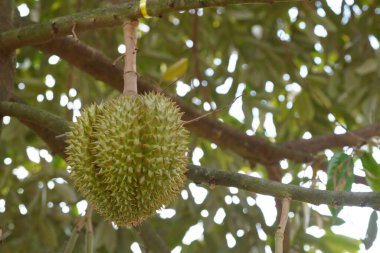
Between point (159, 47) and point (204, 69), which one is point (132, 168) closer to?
point (204, 69)

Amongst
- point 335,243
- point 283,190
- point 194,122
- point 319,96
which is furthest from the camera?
point 319,96

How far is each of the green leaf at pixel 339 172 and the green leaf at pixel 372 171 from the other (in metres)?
0.05

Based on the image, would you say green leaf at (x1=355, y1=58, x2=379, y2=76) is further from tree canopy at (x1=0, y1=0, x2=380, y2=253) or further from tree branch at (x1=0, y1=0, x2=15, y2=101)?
tree branch at (x1=0, y1=0, x2=15, y2=101)

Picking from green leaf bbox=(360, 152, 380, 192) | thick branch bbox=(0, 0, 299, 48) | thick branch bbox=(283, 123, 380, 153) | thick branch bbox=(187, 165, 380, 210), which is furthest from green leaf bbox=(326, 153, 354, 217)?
thick branch bbox=(283, 123, 380, 153)

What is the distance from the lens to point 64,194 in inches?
133

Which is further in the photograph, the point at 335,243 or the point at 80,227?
the point at 335,243

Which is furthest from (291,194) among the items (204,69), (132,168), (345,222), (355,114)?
(355,114)

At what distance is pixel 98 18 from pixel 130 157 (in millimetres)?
466

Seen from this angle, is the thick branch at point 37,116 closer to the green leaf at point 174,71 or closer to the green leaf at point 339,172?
the green leaf at point 174,71

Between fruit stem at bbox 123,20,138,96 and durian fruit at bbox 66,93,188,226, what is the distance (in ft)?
0.20

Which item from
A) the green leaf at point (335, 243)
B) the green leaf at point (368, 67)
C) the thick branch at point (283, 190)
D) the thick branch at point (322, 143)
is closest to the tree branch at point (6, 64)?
the thick branch at point (283, 190)

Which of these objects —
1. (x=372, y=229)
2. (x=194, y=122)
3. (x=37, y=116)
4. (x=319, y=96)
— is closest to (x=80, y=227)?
(x=37, y=116)

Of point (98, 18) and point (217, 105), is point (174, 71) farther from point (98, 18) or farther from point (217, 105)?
point (217, 105)

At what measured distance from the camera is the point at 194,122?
2.85 meters
